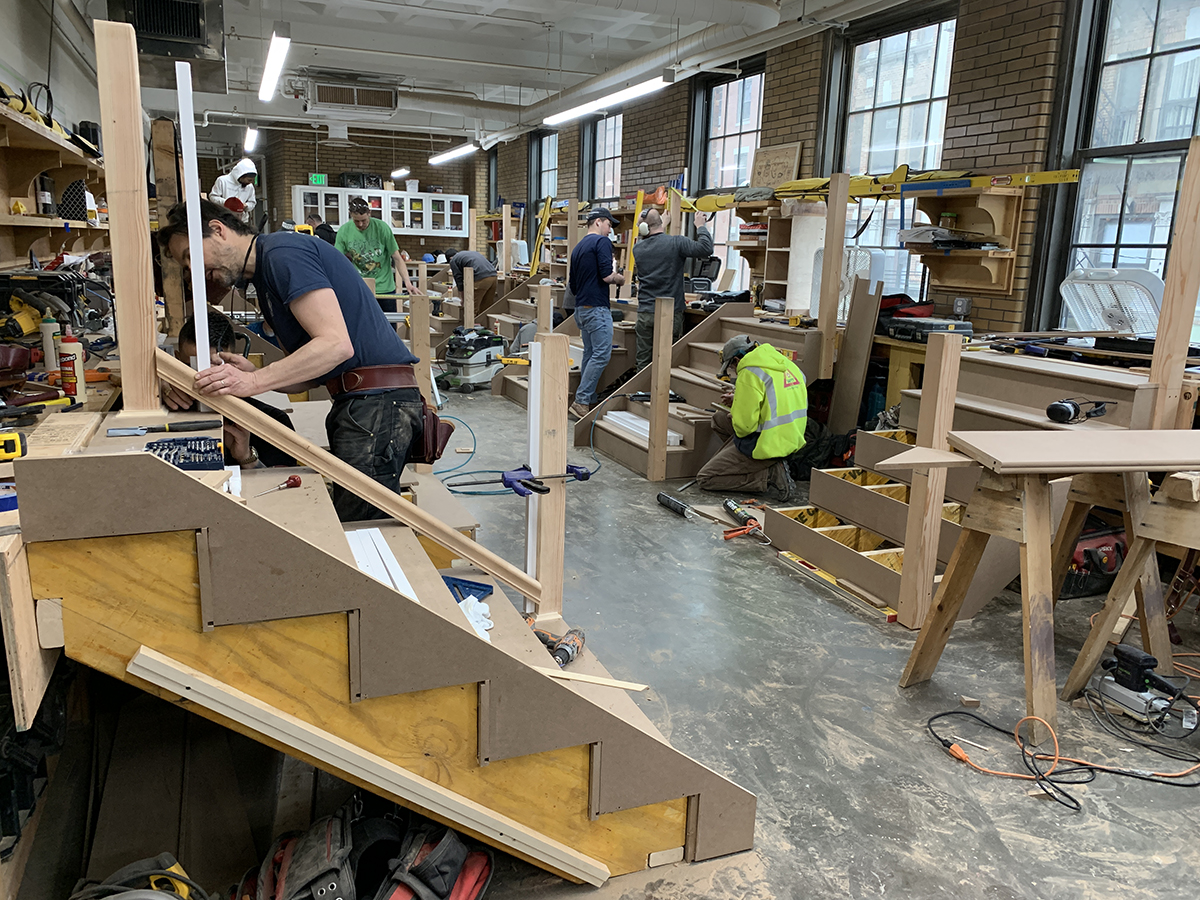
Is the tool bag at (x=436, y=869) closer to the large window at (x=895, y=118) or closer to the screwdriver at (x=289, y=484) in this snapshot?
the screwdriver at (x=289, y=484)

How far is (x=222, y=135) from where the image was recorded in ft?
66.2

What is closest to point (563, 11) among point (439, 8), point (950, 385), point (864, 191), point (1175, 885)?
point (439, 8)

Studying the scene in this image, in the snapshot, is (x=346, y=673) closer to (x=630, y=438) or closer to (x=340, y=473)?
(x=340, y=473)

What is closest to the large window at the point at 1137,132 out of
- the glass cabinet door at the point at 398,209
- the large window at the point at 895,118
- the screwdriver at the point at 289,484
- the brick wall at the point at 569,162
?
the large window at the point at 895,118

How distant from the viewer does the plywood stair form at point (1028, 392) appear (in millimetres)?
3787

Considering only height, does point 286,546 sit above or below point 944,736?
above

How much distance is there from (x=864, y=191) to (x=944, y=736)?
4.54 m

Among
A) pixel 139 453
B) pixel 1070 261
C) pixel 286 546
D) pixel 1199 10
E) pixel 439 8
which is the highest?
pixel 439 8

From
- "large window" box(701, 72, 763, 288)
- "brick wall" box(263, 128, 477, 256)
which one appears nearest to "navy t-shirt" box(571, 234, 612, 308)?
"large window" box(701, 72, 763, 288)

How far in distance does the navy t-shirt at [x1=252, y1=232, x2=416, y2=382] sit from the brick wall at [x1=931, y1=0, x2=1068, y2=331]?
5.21 m

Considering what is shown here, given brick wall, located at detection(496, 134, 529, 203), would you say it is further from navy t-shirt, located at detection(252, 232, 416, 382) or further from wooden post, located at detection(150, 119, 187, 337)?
navy t-shirt, located at detection(252, 232, 416, 382)

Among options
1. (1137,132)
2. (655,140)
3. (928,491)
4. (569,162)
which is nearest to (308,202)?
(569,162)

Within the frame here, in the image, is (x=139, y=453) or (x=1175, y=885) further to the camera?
(x=1175, y=885)

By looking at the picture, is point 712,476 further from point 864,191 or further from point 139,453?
point 139,453
